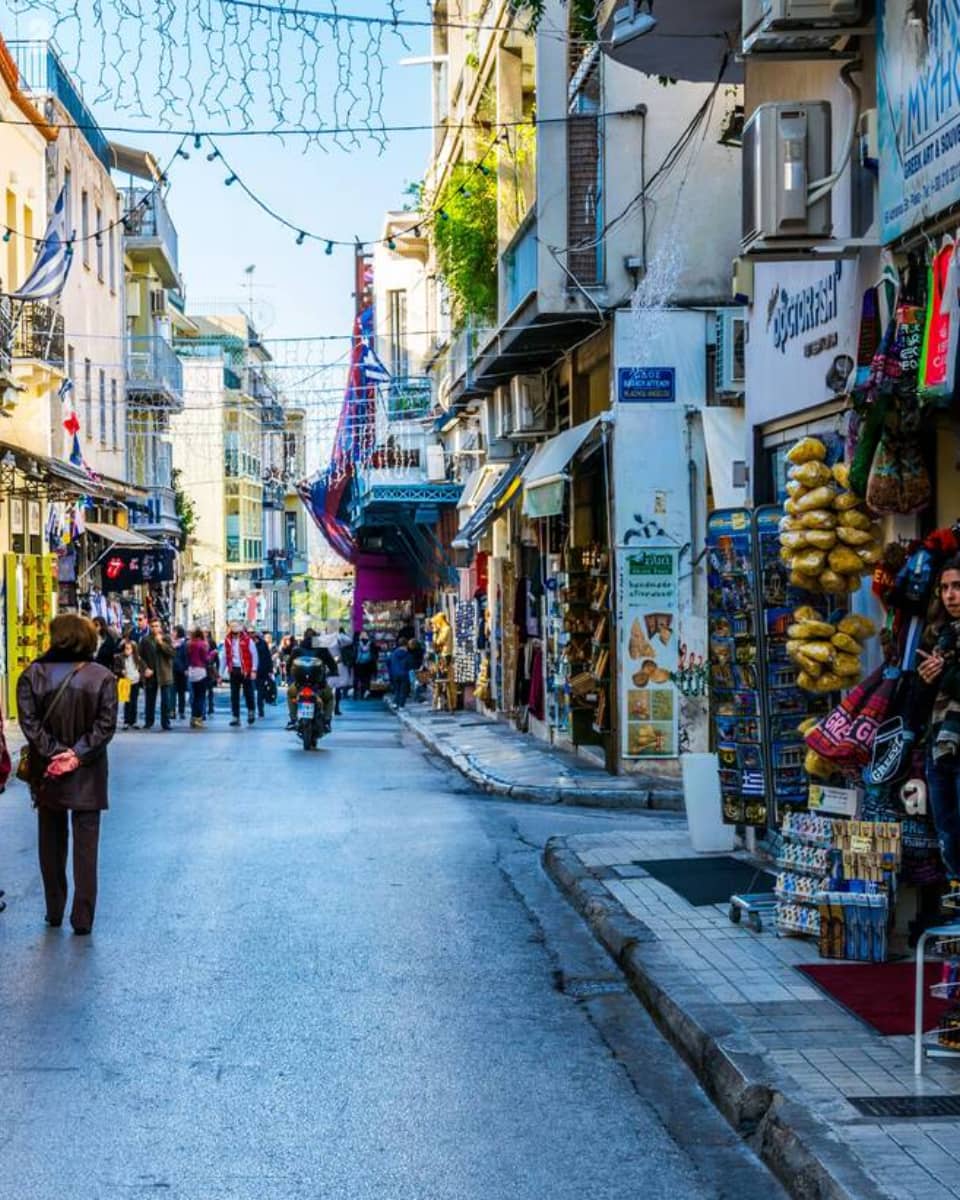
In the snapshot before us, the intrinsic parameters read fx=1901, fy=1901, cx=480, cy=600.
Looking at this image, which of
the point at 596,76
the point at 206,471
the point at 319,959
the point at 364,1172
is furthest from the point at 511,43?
the point at 206,471

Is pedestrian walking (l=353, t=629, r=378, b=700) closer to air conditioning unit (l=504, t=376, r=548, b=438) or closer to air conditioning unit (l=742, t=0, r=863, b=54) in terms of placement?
air conditioning unit (l=504, t=376, r=548, b=438)

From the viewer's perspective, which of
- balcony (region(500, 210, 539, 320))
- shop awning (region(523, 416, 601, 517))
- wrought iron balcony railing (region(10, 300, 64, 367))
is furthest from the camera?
wrought iron balcony railing (region(10, 300, 64, 367))

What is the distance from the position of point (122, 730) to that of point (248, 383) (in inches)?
2807

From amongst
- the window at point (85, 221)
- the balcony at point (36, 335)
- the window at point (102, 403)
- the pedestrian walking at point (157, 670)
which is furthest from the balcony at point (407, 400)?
the pedestrian walking at point (157, 670)

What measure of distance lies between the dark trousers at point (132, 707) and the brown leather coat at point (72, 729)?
21.9 meters

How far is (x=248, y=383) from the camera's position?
4043 inches

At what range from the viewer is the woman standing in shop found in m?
7.80

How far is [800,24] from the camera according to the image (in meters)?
10.4

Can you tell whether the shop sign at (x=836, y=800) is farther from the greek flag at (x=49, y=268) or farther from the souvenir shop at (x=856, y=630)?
the greek flag at (x=49, y=268)

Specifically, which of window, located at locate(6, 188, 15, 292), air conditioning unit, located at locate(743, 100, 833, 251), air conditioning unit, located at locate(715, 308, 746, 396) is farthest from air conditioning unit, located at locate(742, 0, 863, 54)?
window, located at locate(6, 188, 15, 292)

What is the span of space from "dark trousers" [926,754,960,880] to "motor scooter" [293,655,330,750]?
19.5 meters

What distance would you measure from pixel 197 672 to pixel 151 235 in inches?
1104

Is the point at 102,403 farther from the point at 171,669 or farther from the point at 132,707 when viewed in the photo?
the point at 132,707

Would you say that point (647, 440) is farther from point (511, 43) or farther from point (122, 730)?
point (122, 730)
